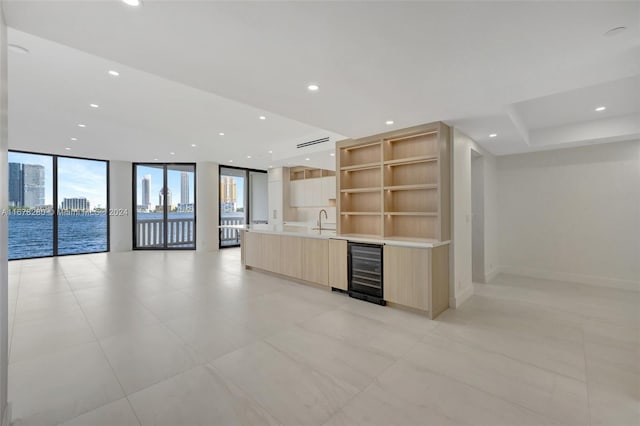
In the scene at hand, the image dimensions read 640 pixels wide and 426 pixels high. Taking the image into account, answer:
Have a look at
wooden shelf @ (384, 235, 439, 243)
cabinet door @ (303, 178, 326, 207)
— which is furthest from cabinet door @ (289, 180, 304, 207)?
wooden shelf @ (384, 235, 439, 243)

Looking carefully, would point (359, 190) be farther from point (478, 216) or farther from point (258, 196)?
point (258, 196)

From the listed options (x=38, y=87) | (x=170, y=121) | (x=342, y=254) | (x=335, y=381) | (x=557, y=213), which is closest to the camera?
(x=335, y=381)

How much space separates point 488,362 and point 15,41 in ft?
16.4

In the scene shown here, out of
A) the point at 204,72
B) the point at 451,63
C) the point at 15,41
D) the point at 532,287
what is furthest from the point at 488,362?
the point at 15,41

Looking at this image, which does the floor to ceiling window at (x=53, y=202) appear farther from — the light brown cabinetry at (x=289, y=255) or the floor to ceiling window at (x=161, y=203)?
the light brown cabinetry at (x=289, y=255)

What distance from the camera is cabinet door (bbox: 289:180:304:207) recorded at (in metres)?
9.14

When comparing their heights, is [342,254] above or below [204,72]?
below

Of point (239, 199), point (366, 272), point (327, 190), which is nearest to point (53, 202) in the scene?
point (239, 199)

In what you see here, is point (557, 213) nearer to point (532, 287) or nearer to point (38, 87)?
point (532, 287)

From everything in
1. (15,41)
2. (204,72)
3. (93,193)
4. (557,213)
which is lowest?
(557,213)

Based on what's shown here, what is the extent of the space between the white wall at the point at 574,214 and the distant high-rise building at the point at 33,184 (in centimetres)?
1156

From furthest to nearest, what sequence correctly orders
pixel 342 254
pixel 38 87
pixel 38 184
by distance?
pixel 38 184, pixel 342 254, pixel 38 87

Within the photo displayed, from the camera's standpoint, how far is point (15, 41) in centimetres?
236

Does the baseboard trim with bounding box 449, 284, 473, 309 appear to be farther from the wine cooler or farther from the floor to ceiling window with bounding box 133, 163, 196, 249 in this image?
the floor to ceiling window with bounding box 133, 163, 196, 249
